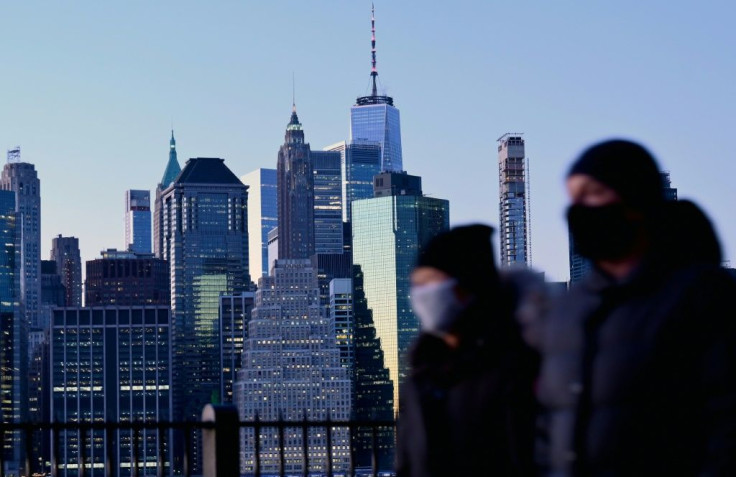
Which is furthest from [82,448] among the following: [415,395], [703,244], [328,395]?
[328,395]

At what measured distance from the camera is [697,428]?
158 inches

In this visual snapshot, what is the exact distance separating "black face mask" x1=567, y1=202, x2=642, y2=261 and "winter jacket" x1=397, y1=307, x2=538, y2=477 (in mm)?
677

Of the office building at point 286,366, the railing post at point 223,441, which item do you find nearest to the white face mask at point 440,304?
the railing post at point 223,441

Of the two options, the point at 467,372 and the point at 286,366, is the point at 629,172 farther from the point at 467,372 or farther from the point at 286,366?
the point at 286,366

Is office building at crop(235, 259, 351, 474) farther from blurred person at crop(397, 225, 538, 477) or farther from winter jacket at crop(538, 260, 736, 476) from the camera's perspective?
winter jacket at crop(538, 260, 736, 476)

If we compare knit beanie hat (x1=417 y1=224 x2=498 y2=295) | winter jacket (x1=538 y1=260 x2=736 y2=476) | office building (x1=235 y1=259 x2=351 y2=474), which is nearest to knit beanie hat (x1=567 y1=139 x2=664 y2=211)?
winter jacket (x1=538 y1=260 x2=736 y2=476)

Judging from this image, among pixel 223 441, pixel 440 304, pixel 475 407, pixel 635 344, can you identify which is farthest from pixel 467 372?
pixel 223 441

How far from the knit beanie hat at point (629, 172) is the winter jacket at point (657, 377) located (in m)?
0.18

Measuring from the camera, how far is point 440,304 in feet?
15.5

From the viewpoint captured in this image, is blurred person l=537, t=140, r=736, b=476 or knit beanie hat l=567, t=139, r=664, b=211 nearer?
blurred person l=537, t=140, r=736, b=476

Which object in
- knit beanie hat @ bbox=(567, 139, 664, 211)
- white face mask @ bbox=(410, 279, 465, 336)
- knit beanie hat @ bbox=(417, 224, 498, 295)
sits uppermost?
knit beanie hat @ bbox=(567, 139, 664, 211)

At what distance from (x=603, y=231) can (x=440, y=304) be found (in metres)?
0.78

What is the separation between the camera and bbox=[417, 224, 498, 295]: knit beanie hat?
4.79 metres

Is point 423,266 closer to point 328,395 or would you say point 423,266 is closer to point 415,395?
point 415,395
